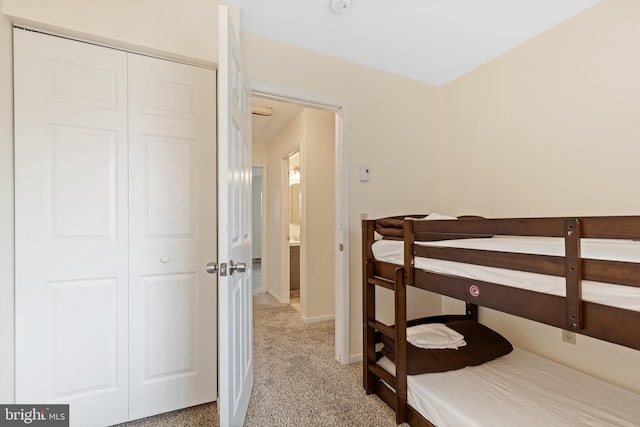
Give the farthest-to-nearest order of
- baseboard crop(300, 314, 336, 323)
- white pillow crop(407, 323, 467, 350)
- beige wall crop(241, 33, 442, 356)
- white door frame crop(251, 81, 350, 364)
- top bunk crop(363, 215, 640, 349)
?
baseboard crop(300, 314, 336, 323), white door frame crop(251, 81, 350, 364), beige wall crop(241, 33, 442, 356), white pillow crop(407, 323, 467, 350), top bunk crop(363, 215, 640, 349)

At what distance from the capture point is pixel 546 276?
100 cm

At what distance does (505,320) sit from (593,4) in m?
2.11

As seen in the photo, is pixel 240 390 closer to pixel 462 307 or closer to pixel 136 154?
pixel 136 154

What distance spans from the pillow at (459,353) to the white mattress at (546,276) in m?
0.55

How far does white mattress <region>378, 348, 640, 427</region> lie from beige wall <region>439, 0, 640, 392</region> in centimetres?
28

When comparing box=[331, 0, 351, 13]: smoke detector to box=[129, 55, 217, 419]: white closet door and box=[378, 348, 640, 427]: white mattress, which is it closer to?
box=[129, 55, 217, 419]: white closet door

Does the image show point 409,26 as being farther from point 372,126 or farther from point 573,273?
point 573,273

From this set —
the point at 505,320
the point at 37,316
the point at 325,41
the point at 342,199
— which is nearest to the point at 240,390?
the point at 37,316

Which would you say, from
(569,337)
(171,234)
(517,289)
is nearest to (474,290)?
(517,289)

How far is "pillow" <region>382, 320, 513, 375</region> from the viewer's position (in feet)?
5.32

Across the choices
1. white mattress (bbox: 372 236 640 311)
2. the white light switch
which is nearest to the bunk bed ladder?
white mattress (bbox: 372 236 640 311)

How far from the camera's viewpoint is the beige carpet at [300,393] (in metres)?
1.58

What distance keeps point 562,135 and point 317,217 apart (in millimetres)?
2201

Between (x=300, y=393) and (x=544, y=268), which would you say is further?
(x=300, y=393)
